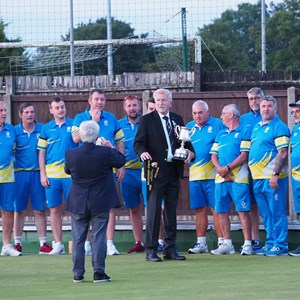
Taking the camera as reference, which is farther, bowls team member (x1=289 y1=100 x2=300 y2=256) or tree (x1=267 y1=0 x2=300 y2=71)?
tree (x1=267 y1=0 x2=300 y2=71)

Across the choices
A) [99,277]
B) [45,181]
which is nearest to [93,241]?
[99,277]

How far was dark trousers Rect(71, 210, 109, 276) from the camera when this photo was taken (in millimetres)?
12883

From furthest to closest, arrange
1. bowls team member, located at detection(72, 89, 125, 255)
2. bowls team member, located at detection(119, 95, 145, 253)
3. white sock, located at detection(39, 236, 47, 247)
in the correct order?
1. white sock, located at detection(39, 236, 47, 247)
2. bowls team member, located at detection(119, 95, 145, 253)
3. bowls team member, located at detection(72, 89, 125, 255)

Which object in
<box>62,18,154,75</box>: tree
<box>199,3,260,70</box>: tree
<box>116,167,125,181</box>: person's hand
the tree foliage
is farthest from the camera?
<box>199,3,260,70</box>: tree

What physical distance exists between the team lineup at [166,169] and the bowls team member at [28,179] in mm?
14

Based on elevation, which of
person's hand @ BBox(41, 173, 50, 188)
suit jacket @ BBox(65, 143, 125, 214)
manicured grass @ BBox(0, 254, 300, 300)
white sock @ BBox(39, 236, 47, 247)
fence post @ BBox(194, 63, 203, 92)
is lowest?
white sock @ BBox(39, 236, 47, 247)

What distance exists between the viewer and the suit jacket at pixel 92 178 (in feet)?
42.5

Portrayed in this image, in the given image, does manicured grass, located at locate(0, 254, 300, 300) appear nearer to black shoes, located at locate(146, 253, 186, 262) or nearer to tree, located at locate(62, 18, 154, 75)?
black shoes, located at locate(146, 253, 186, 262)

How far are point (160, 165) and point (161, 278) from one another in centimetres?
234

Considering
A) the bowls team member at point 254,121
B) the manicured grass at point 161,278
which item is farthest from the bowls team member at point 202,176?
the manicured grass at point 161,278

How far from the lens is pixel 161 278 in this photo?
43.1ft

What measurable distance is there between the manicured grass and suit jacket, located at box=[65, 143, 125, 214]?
831 millimetres

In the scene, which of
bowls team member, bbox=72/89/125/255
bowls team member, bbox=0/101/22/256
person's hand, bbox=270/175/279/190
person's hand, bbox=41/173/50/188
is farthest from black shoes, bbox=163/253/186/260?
bowls team member, bbox=0/101/22/256

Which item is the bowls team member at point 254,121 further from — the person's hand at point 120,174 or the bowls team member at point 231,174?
the person's hand at point 120,174
